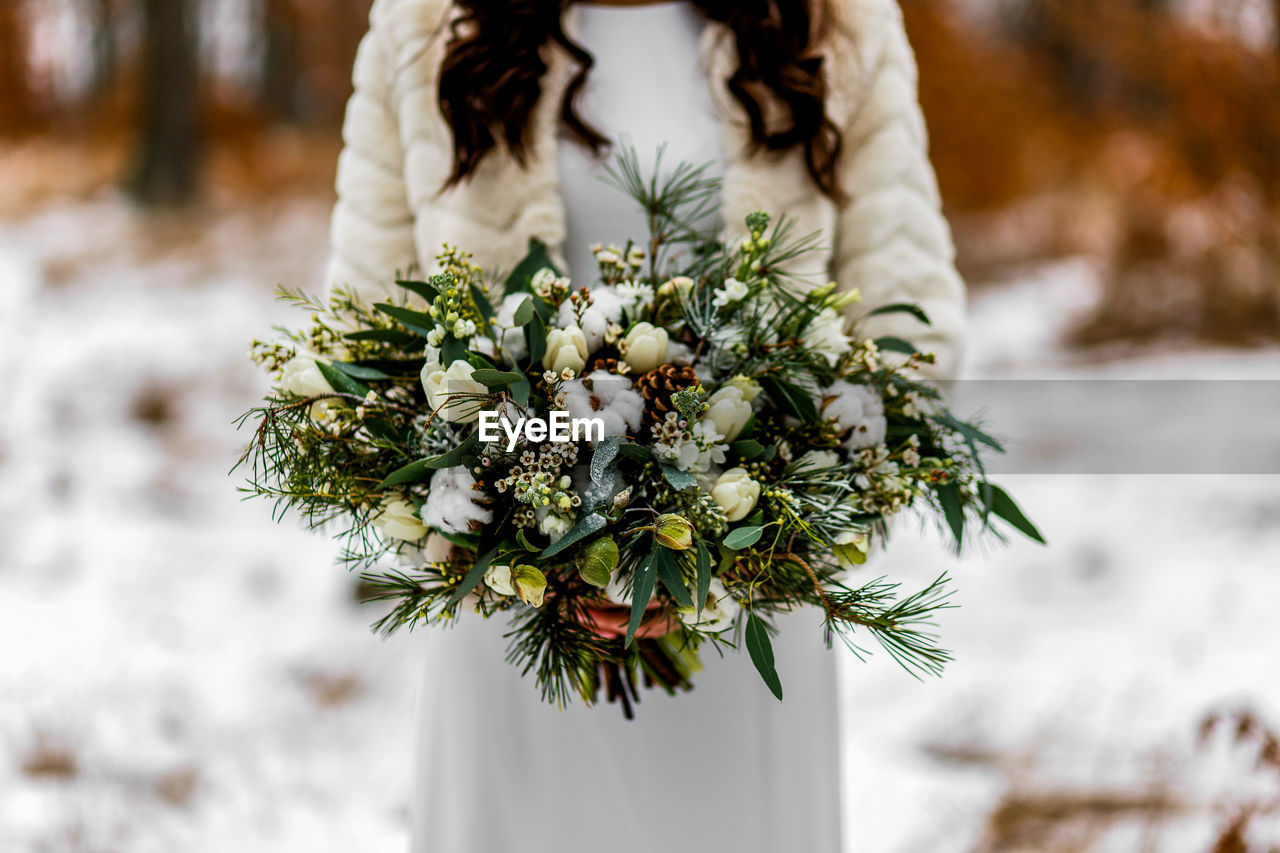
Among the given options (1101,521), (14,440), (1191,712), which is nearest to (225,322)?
(14,440)

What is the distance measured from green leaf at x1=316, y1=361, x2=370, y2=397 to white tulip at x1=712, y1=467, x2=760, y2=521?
0.31 meters

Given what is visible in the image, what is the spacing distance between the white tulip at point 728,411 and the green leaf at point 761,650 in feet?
0.47

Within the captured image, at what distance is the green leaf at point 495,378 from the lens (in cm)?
70

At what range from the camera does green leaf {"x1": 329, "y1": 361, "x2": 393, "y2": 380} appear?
80cm

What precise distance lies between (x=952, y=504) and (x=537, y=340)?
0.39 metres

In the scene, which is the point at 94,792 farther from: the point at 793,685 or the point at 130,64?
the point at 130,64

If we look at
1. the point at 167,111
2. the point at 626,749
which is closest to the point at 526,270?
A: the point at 626,749

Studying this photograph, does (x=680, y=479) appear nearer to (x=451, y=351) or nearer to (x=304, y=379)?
(x=451, y=351)

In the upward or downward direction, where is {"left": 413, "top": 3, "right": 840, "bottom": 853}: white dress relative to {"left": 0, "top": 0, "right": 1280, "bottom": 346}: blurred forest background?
downward

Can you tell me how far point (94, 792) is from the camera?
2.05m

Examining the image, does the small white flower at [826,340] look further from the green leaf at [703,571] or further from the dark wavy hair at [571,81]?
the dark wavy hair at [571,81]

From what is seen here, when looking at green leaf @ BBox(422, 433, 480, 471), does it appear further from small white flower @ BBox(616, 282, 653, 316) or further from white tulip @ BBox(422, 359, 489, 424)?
small white flower @ BBox(616, 282, 653, 316)

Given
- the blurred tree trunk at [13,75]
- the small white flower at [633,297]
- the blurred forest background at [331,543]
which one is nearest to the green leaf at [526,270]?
the small white flower at [633,297]

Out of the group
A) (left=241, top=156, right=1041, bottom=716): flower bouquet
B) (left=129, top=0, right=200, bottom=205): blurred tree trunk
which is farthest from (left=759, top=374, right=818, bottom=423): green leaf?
(left=129, top=0, right=200, bottom=205): blurred tree trunk
